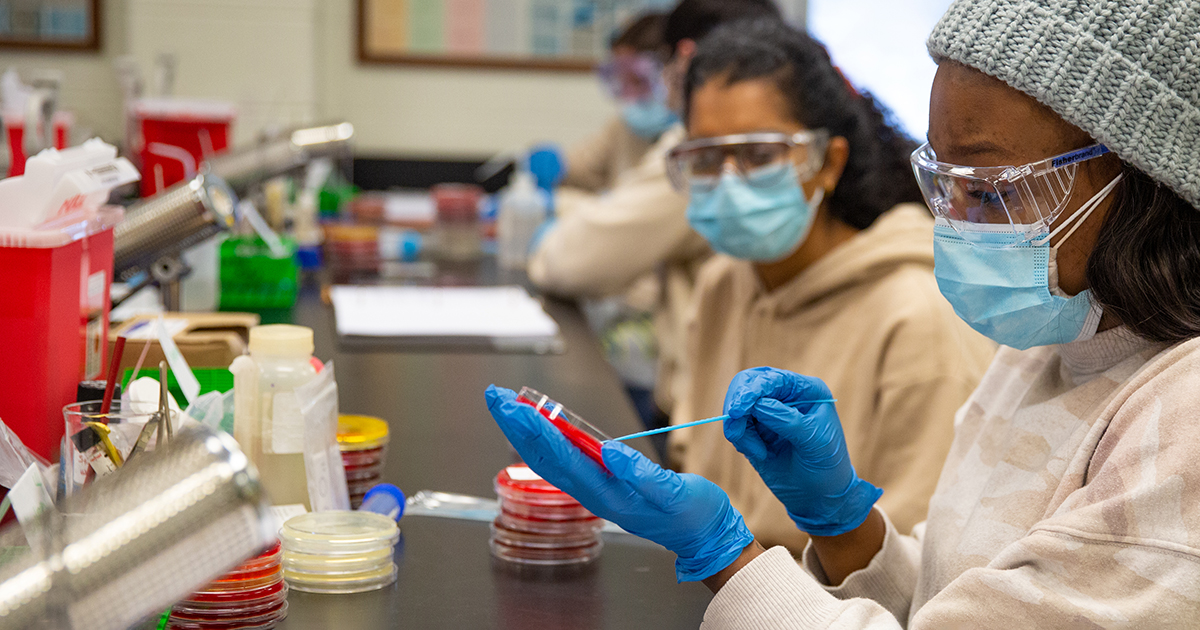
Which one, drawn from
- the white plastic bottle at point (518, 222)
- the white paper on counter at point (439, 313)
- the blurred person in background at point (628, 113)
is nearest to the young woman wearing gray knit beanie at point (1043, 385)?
the white paper on counter at point (439, 313)

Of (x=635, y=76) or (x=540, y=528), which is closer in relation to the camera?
(x=540, y=528)

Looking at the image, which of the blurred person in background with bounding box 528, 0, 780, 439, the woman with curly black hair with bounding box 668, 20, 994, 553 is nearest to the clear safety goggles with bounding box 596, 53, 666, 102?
the blurred person in background with bounding box 528, 0, 780, 439

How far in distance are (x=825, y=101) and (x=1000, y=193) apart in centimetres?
84

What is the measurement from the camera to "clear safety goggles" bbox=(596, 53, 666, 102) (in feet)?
11.6

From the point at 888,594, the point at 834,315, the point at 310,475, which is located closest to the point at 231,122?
the point at 834,315

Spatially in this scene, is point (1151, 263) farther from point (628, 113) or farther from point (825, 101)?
point (628, 113)

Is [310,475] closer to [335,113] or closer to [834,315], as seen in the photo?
[834,315]

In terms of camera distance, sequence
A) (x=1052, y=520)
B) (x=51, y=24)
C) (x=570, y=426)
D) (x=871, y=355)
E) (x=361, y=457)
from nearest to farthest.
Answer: (x=1052, y=520), (x=570, y=426), (x=361, y=457), (x=871, y=355), (x=51, y=24)

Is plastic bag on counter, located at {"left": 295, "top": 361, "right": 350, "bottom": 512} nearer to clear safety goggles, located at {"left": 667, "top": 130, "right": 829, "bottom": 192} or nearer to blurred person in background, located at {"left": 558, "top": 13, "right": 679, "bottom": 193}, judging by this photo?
clear safety goggles, located at {"left": 667, "top": 130, "right": 829, "bottom": 192}

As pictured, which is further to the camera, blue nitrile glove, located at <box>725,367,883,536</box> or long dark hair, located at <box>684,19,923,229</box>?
long dark hair, located at <box>684,19,923,229</box>

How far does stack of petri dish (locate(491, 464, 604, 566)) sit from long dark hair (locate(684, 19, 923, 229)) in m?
0.92

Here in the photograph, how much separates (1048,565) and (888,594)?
1.11 ft

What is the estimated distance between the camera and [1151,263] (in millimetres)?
901

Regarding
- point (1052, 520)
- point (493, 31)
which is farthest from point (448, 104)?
point (1052, 520)
